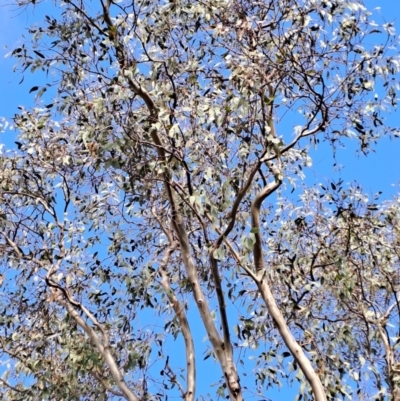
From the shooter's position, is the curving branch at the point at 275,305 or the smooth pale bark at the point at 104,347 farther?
the smooth pale bark at the point at 104,347

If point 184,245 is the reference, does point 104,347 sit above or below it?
below

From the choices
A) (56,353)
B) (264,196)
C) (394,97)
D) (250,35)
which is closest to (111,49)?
(250,35)

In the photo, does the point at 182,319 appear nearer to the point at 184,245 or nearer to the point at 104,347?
the point at 104,347

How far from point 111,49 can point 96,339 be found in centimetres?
337

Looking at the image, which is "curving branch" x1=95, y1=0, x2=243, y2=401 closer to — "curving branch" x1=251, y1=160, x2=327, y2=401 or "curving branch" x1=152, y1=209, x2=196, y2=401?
"curving branch" x1=251, y1=160, x2=327, y2=401

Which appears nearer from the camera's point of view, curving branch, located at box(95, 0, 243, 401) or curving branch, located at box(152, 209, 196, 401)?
curving branch, located at box(95, 0, 243, 401)

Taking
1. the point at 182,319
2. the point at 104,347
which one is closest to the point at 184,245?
the point at 182,319

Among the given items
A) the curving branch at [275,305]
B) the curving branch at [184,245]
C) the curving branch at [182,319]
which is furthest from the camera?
the curving branch at [182,319]

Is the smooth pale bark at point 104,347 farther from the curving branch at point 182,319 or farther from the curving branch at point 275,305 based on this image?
the curving branch at point 275,305

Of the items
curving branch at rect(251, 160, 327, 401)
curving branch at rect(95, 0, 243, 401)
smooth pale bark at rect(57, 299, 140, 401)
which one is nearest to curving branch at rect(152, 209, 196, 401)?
smooth pale bark at rect(57, 299, 140, 401)

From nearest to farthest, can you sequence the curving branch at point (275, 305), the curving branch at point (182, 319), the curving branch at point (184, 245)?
the curving branch at point (275, 305) → the curving branch at point (184, 245) → the curving branch at point (182, 319)

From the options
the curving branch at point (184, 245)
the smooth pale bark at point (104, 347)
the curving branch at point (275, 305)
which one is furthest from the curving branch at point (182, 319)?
the curving branch at point (275, 305)

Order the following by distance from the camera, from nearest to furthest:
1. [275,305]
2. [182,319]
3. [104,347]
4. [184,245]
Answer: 1. [275,305]
2. [184,245]
3. [104,347]
4. [182,319]

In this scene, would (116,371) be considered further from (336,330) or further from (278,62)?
(278,62)
